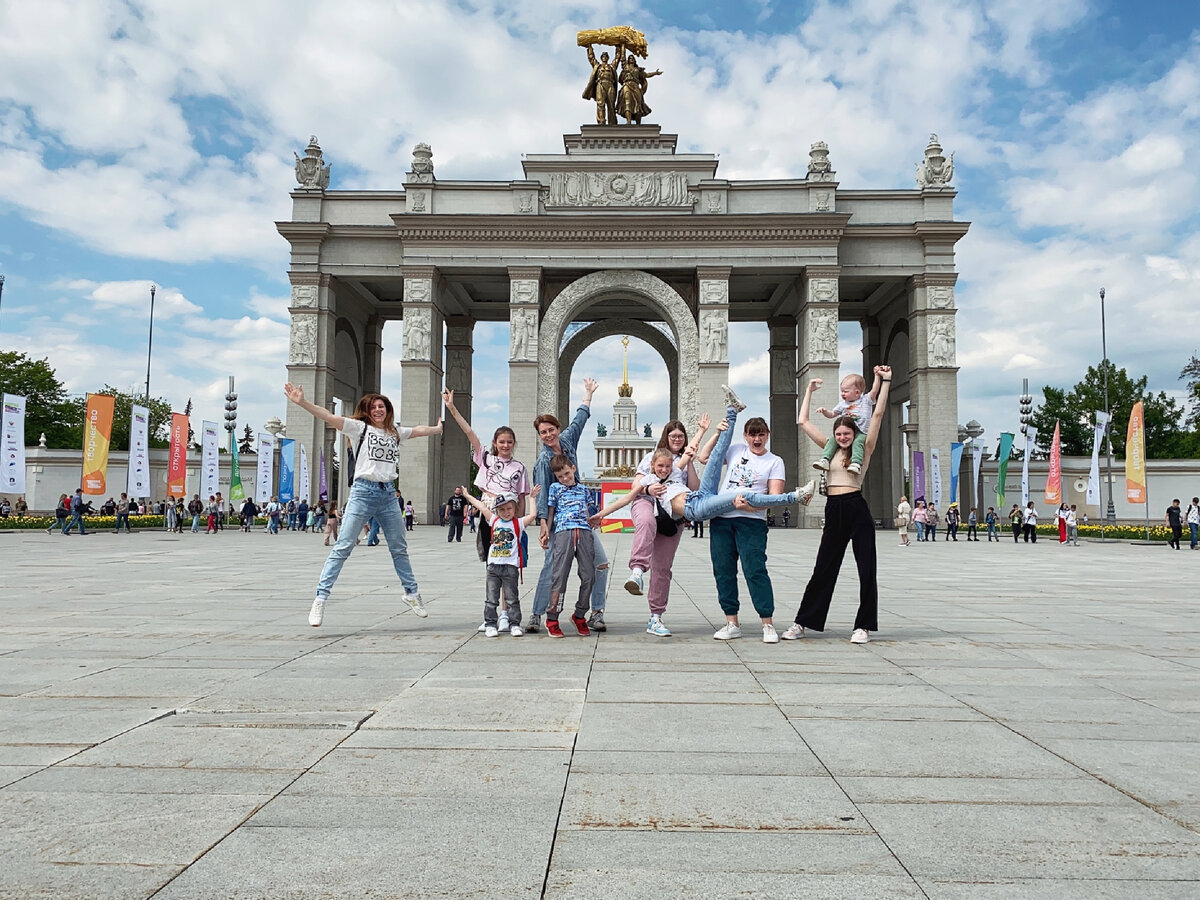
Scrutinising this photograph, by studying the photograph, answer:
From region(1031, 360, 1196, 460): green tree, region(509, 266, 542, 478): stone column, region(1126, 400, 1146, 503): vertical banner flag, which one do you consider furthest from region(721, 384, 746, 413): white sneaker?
region(1031, 360, 1196, 460): green tree

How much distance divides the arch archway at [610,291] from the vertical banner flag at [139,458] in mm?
14735

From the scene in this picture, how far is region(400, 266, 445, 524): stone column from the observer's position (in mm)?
36594

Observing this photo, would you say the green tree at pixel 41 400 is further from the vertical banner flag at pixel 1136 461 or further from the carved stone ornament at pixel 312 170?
the vertical banner flag at pixel 1136 461

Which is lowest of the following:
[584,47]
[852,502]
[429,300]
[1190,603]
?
[1190,603]

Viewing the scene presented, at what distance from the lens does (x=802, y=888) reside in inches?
90.1

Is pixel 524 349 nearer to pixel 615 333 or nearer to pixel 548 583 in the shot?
pixel 615 333

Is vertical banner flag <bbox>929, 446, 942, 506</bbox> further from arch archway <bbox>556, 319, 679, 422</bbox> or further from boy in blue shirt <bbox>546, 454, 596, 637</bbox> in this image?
boy in blue shirt <bbox>546, 454, 596, 637</bbox>

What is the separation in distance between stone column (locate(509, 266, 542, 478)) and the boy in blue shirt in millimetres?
29442

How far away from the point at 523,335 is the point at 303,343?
8.95m

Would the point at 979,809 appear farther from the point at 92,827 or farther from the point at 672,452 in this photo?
the point at 672,452

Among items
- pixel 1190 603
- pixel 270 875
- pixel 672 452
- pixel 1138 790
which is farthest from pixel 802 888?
pixel 1190 603

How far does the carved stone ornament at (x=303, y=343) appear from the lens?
122ft

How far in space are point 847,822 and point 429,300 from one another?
35.7 m

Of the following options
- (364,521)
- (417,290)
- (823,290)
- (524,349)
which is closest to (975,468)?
(823,290)
